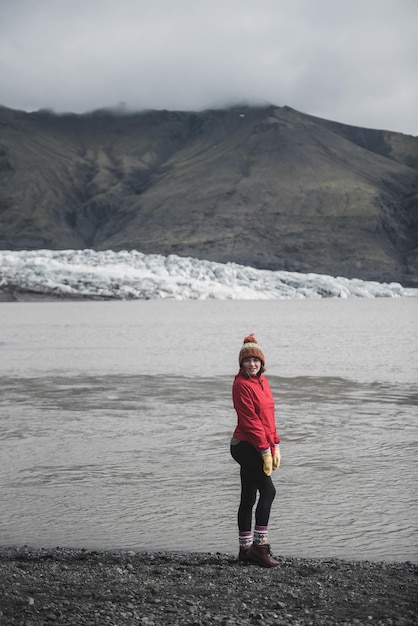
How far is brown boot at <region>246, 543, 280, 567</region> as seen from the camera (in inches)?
234

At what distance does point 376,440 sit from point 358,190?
603 feet

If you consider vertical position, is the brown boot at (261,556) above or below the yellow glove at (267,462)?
below

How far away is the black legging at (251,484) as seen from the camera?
6132mm

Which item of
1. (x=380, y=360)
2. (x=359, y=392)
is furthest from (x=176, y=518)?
(x=380, y=360)

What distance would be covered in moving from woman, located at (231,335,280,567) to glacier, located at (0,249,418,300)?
83776mm

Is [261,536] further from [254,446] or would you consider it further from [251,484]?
[254,446]

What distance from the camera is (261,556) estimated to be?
19.5 feet

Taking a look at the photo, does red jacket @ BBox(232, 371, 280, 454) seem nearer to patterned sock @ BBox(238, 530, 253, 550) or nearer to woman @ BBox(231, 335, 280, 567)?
woman @ BBox(231, 335, 280, 567)

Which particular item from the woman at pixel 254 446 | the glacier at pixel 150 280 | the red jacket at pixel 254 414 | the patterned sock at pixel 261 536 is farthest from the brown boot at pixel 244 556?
the glacier at pixel 150 280

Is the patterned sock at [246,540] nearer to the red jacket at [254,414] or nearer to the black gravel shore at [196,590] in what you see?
the black gravel shore at [196,590]

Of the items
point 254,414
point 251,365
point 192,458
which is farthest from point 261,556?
point 192,458

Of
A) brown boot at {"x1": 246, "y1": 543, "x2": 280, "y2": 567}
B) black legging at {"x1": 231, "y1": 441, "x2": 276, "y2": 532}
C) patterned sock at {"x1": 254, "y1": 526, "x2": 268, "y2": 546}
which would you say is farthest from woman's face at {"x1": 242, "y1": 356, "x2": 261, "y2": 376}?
brown boot at {"x1": 246, "y1": 543, "x2": 280, "y2": 567}

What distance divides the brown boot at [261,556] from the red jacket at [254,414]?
70cm

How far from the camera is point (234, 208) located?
616ft
